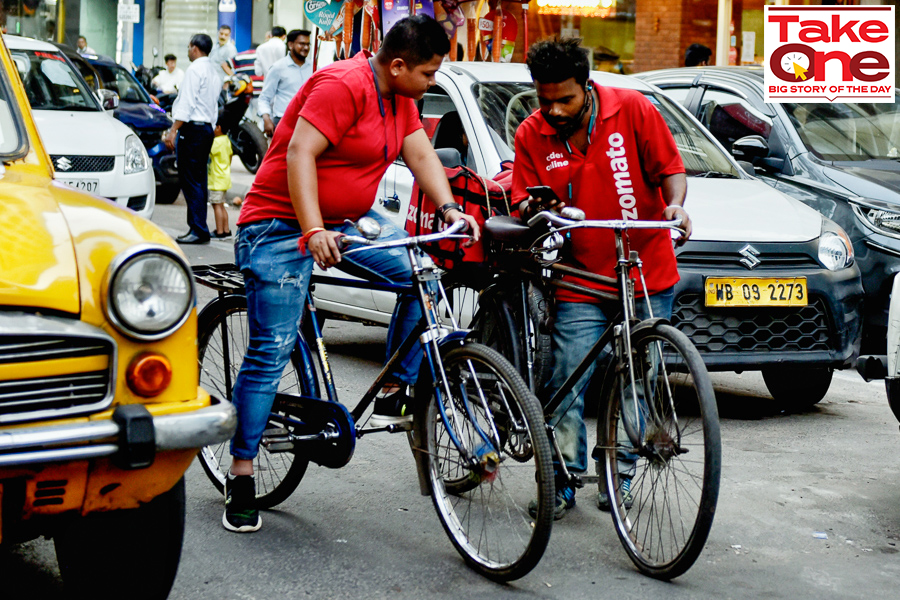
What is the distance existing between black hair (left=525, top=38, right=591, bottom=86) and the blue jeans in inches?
32.1

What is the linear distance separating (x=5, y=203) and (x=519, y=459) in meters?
1.64

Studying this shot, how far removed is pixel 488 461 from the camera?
12.5ft

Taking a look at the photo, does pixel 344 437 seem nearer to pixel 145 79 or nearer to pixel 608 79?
pixel 608 79

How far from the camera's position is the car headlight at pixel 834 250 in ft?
19.7

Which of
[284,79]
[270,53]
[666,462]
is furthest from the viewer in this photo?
[270,53]

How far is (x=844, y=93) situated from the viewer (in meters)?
9.27

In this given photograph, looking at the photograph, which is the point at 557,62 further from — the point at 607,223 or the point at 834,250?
the point at 834,250

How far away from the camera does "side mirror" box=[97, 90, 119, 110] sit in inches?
441

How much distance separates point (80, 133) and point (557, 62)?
7647mm

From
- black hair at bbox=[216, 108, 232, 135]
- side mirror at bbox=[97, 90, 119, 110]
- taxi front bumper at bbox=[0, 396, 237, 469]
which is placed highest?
side mirror at bbox=[97, 90, 119, 110]

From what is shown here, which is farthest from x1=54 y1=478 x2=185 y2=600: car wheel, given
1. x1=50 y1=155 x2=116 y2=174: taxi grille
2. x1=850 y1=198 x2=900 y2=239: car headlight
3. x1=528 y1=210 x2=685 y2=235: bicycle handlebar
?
x1=50 y1=155 x2=116 y2=174: taxi grille

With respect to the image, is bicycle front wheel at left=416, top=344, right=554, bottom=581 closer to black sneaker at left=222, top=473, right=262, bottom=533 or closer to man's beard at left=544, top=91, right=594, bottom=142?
black sneaker at left=222, top=473, right=262, bottom=533

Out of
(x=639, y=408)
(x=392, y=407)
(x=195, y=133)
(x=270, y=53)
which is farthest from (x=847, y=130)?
(x=270, y=53)

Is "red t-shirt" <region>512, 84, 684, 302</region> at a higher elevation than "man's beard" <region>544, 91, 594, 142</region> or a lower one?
lower
